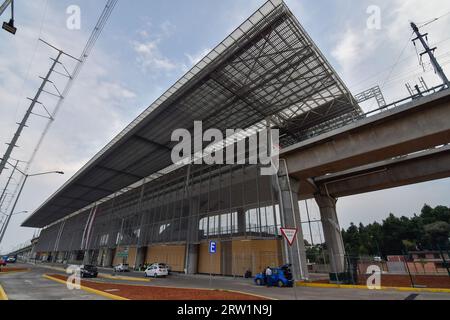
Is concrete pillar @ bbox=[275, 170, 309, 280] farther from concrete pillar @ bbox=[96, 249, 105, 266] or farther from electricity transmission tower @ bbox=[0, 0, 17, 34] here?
concrete pillar @ bbox=[96, 249, 105, 266]

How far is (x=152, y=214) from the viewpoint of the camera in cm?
3781

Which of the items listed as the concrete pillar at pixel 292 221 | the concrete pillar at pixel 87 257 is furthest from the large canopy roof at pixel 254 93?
the concrete pillar at pixel 87 257

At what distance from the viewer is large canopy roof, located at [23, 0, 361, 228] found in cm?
1694

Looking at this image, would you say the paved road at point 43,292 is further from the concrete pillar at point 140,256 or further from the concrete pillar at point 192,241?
the concrete pillar at point 140,256

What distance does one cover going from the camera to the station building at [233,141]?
18.2 m

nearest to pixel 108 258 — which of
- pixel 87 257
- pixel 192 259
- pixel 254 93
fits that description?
pixel 87 257

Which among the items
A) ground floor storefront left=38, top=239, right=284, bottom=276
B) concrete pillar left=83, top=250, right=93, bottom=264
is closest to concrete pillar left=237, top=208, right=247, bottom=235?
ground floor storefront left=38, top=239, right=284, bottom=276

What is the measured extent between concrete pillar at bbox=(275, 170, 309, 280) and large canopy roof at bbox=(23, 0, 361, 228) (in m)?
4.92

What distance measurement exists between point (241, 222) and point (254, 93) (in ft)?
42.8

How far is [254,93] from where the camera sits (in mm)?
21922

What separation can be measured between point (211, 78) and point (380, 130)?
1374 centimetres

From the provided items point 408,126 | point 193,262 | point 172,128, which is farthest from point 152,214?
point 408,126

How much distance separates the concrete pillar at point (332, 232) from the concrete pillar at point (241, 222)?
9.78m
